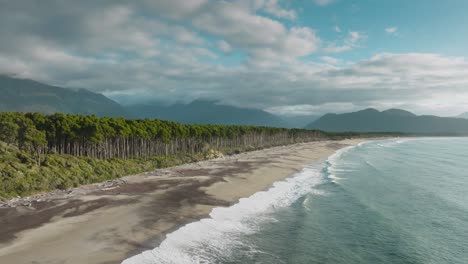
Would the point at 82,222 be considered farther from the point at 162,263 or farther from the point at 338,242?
the point at 338,242

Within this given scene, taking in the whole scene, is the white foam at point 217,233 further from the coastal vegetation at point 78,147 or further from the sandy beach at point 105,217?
the coastal vegetation at point 78,147

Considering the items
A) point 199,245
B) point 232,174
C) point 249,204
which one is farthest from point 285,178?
point 199,245

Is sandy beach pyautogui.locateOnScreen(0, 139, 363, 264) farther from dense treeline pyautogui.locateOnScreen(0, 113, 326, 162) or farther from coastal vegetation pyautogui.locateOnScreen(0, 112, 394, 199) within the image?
dense treeline pyautogui.locateOnScreen(0, 113, 326, 162)

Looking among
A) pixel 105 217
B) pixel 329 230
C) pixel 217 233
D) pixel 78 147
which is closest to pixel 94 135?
pixel 78 147

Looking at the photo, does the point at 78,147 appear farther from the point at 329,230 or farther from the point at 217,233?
the point at 329,230

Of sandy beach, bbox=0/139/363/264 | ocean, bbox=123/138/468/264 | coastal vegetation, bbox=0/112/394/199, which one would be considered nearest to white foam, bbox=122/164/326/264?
ocean, bbox=123/138/468/264

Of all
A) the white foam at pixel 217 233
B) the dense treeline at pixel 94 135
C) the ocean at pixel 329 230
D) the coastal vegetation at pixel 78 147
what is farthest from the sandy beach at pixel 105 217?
the dense treeline at pixel 94 135
